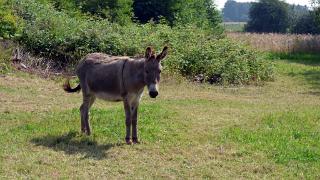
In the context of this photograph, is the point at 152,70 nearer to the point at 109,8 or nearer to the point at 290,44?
the point at 109,8

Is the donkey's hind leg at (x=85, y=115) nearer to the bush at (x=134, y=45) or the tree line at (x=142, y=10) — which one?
the bush at (x=134, y=45)

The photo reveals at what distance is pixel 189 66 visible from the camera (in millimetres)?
18609

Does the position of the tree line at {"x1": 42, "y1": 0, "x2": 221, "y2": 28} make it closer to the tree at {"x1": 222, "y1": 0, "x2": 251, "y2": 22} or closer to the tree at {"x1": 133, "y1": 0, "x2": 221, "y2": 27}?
the tree at {"x1": 133, "y1": 0, "x2": 221, "y2": 27}

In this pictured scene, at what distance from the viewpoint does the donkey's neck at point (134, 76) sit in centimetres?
810

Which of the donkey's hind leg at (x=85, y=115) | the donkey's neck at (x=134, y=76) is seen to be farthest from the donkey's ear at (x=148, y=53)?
the donkey's hind leg at (x=85, y=115)

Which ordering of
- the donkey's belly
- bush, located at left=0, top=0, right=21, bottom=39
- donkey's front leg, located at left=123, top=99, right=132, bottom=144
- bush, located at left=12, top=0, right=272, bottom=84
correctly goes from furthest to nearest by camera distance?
bush, located at left=12, top=0, right=272, bottom=84 < bush, located at left=0, top=0, right=21, bottom=39 < the donkey's belly < donkey's front leg, located at left=123, top=99, right=132, bottom=144

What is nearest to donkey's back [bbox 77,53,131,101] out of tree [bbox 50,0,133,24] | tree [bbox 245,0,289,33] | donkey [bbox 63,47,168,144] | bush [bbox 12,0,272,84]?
donkey [bbox 63,47,168,144]

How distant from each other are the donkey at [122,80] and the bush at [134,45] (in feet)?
28.2

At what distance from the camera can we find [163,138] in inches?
349

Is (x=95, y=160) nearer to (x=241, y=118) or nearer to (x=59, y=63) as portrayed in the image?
(x=241, y=118)

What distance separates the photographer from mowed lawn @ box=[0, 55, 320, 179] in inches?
278

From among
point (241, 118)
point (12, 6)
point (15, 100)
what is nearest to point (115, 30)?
point (12, 6)

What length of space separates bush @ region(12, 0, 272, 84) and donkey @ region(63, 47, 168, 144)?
8602 mm

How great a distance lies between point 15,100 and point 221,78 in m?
8.28
